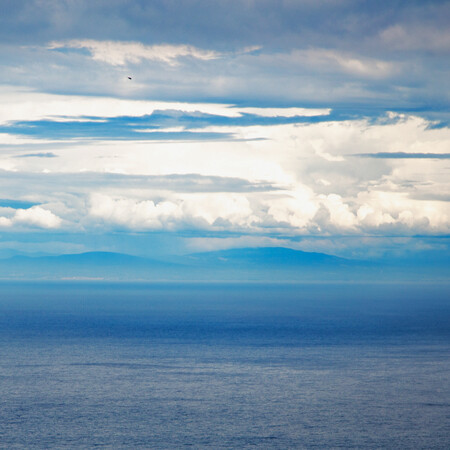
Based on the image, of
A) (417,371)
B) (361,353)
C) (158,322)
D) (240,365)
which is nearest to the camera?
(417,371)

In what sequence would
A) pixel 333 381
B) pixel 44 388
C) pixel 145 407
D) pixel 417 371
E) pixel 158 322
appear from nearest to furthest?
pixel 145 407 → pixel 44 388 → pixel 333 381 → pixel 417 371 → pixel 158 322

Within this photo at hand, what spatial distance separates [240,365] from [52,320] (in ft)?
298

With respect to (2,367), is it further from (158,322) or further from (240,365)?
(158,322)

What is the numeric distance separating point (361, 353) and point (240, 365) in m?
23.3

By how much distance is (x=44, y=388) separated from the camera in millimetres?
75062

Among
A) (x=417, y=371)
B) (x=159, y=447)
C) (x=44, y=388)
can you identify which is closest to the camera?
(x=159, y=447)

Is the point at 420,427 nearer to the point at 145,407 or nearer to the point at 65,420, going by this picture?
the point at 145,407

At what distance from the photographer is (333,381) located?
8131 centimetres

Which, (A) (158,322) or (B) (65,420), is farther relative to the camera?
→ (A) (158,322)

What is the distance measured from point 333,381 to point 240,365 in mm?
15648

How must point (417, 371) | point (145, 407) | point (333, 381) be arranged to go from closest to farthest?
point (145, 407)
point (333, 381)
point (417, 371)

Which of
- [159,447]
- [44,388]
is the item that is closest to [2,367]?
[44,388]

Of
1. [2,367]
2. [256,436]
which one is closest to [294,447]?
[256,436]

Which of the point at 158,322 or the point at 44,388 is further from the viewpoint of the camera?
the point at 158,322
